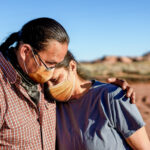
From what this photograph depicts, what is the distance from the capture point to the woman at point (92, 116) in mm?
2508

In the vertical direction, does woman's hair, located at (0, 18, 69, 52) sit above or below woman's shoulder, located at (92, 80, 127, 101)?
above

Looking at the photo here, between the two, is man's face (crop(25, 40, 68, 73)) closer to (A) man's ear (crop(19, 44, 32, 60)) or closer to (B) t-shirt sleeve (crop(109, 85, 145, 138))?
(A) man's ear (crop(19, 44, 32, 60))

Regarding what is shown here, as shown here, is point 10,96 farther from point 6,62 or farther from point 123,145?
point 123,145

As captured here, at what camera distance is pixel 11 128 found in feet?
7.42

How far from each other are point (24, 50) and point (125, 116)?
116 centimetres

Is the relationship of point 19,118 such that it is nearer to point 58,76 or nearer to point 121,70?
point 58,76

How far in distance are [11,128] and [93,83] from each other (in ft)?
3.47

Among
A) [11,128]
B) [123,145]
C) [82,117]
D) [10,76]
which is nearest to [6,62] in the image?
[10,76]

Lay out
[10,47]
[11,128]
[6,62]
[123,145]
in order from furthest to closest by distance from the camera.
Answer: [10,47] → [123,145] → [6,62] → [11,128]

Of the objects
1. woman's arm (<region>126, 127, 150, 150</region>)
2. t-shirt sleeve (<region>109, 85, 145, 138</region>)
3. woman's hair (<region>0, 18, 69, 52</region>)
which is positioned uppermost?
woman's hair (<region>0, 18, 69, 52</region>)

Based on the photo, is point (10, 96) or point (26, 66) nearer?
point (10, 96)

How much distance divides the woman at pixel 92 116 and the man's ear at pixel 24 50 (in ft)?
1.14

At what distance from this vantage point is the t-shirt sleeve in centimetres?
249

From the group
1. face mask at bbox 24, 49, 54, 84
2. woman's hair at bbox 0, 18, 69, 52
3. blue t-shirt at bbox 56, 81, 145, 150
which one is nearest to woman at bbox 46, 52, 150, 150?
blue t-shirt at bbox 56, 81, 145, 150
